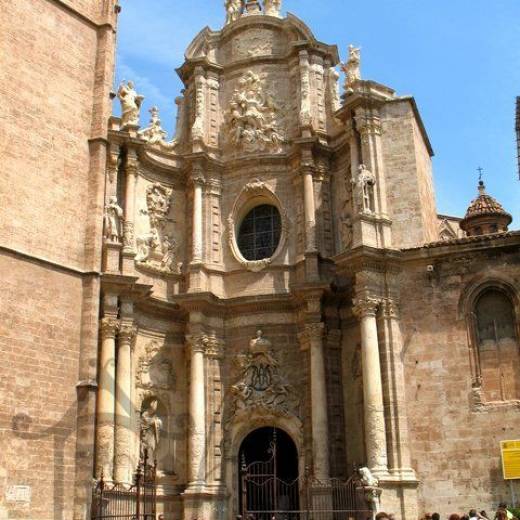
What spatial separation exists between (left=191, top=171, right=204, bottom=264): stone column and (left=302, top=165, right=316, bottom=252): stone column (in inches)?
106

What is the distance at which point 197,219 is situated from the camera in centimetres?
2180

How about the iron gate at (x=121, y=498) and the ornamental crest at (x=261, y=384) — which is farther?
the ornamental crest at (x=261, y=384)

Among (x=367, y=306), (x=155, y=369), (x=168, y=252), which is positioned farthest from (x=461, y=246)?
(x=155, y=369)

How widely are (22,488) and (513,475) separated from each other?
9.27 meters

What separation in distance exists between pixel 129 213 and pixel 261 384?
5256 mm

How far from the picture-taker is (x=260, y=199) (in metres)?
22.5

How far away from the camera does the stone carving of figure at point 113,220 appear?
20250mm

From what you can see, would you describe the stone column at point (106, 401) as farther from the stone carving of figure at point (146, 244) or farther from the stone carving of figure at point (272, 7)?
the stone carving of figure at point (272, 7)

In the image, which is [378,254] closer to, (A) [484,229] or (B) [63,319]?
(B) [63,319]

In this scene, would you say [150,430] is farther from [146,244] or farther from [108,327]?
[146,244]

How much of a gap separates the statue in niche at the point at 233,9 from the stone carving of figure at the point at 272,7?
31.8 inches

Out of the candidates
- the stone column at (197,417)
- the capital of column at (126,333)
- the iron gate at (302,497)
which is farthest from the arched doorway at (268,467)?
the capital of column at (126,333)

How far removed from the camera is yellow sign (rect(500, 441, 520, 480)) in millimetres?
16781

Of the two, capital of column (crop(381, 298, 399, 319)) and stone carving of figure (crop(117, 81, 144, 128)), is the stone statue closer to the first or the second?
stone carving of figure (crop(117, 81, 144, 128))
